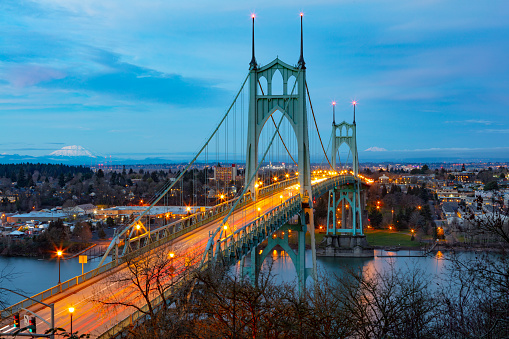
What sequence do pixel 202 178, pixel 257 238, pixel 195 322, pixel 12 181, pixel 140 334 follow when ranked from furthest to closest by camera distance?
pixel 12 181 → pixel 202 178 → pixel 257 238 → pixel 195 322 → pixel 140 334

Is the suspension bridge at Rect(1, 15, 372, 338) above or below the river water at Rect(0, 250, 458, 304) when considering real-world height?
above

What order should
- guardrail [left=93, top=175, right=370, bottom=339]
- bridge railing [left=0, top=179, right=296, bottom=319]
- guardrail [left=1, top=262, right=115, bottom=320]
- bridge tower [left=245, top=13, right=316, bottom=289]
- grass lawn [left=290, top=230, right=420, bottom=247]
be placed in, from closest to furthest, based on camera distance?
guardrail [left=93, top=175, right=370, bottom=339] → guardrail [left=1, top=262, right=115, bottom=320] → bridge railing [left=0, top=179, right=296, bottom=319] → bridge tower [left=245, top=13, right=316, bottom=289] → grass lawn [left=290, top=230, right=420, bottom=247]

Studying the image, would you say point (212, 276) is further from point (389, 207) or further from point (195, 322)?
point (389, 207)

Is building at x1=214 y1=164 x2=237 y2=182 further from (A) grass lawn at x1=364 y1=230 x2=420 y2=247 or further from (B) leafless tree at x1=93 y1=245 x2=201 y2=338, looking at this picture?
(B) leafless tree at x1=93 y1=245 x2=201 y2=338

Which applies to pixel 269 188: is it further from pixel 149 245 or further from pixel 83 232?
pixel 83 232

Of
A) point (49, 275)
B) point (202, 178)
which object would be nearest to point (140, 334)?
point (49, 275)

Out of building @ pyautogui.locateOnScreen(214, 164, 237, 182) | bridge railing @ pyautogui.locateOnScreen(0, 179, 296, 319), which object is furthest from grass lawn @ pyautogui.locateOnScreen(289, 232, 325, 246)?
bridge railing @ pyautogui.locateOnScreen(0, 179, 296, 319)
